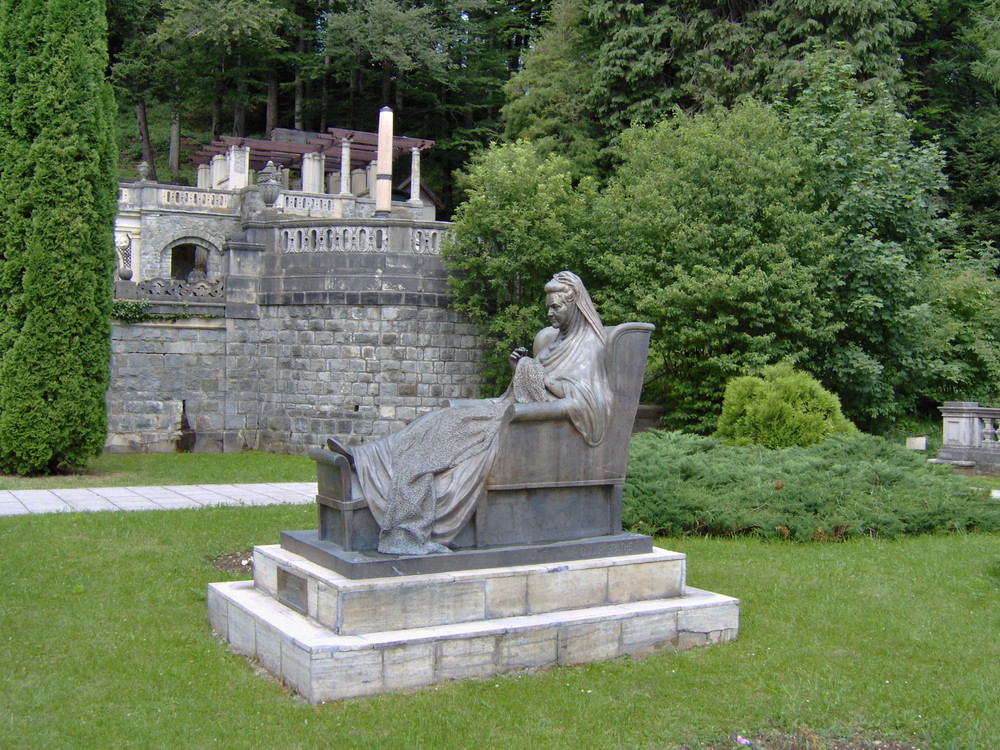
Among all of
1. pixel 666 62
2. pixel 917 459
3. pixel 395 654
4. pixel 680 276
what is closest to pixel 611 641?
pixel 395 654

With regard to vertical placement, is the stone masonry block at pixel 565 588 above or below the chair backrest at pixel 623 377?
below

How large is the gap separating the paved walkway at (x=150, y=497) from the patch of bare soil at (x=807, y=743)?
26.8 ft

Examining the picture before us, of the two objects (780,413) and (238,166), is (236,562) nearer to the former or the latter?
(780,413)

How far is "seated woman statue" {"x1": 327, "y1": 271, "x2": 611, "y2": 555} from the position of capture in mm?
6312

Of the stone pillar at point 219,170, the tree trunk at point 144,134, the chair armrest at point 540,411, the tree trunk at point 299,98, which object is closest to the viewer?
the chair armrest at point 540,411

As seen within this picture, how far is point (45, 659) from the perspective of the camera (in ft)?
20.8

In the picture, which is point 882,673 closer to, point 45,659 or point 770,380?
point 45,659

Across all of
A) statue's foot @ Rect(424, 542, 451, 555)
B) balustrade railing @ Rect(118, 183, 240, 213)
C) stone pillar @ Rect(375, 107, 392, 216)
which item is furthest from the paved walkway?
balustrade railing @ Rect(118, 183, 240, 213)

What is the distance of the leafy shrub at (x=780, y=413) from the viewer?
1397 centimetres

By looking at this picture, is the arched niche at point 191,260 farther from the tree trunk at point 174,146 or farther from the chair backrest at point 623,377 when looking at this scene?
the chair backrest at point 623,377

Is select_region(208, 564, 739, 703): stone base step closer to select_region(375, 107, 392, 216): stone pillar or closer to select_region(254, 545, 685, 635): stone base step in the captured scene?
select_region(254, 545, 685, 635): stone base step

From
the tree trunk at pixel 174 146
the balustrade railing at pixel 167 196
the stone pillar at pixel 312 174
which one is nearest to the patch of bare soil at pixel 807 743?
the balustrade railing at pixel 167 196

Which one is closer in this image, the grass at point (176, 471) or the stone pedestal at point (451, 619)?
the stone pedestal at point (451, 619)

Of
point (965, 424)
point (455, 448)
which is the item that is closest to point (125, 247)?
point (965, 424)
